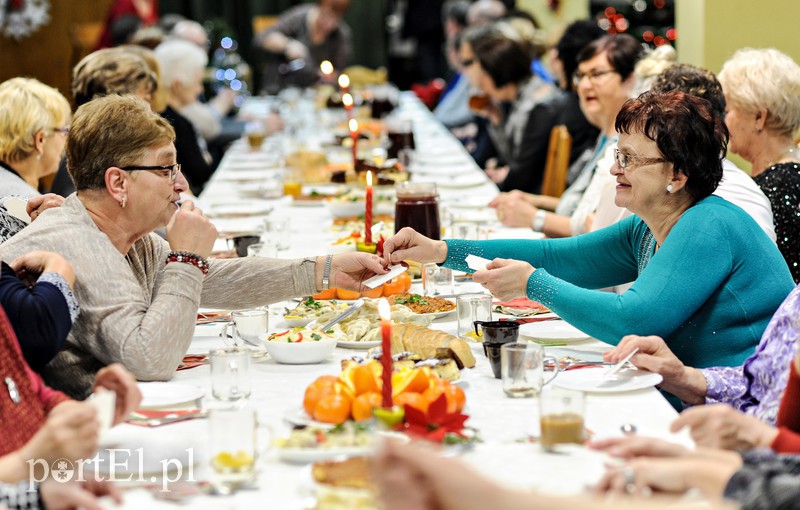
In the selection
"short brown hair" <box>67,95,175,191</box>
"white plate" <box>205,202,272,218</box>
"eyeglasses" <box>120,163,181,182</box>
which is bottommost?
"white plate" <box>205,202,272,218</box>

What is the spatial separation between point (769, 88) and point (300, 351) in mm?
1930

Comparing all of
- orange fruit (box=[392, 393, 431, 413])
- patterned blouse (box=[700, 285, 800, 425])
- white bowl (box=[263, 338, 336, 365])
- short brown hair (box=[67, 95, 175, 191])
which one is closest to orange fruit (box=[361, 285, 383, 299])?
white bowl (box=[263, 338, 336, 365])

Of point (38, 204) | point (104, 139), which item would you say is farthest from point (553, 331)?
point (38, 204)

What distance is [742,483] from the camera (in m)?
1.42

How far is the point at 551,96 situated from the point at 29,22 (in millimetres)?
6392

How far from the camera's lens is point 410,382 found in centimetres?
186

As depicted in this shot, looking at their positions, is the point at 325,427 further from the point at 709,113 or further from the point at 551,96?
the point at 551,96

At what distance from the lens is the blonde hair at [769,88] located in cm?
342

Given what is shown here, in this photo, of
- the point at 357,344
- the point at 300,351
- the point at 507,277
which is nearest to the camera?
the point at 300,351

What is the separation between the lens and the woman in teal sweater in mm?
2354

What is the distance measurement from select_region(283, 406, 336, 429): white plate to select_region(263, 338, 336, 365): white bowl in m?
0.34

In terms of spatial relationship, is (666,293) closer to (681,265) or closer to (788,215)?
(681,265)

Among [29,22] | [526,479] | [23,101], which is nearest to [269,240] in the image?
[23,101]

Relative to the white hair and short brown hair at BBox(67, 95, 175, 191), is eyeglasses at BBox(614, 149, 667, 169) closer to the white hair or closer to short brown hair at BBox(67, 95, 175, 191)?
short brown hair at BBox(67, 95, 175, 191)
